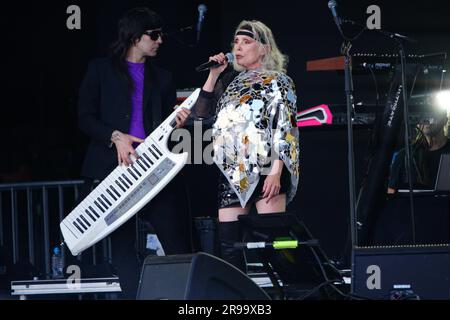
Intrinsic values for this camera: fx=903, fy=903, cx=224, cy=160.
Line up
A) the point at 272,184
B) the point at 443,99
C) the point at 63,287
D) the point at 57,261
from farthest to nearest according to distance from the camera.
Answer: the point at 57,261
the point at 443,99
the point at 63,287
the point at 272,184

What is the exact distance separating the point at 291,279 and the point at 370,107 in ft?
5.18

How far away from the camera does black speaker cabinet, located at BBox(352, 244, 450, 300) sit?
367 cm

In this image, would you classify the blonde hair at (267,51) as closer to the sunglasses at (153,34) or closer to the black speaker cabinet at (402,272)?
the sunglasses at (153,34)

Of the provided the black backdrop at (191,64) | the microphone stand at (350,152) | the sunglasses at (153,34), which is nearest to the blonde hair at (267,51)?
the microphone stand at (350,152)

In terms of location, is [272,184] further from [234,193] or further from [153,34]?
[153,34]

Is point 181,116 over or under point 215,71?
under

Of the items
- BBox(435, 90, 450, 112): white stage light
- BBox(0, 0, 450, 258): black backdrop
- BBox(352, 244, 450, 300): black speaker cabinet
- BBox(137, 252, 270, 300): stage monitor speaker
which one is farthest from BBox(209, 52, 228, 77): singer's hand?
BBox(435, 90, 450, 112): white stage light

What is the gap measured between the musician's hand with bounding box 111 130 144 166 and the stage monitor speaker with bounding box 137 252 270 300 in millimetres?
1333

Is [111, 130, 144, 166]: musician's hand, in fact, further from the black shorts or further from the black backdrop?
the black backdrop

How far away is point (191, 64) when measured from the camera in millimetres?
5812

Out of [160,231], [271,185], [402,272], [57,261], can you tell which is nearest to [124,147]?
[160,231]

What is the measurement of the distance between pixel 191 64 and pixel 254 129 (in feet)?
5.05

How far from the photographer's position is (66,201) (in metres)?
7.34
